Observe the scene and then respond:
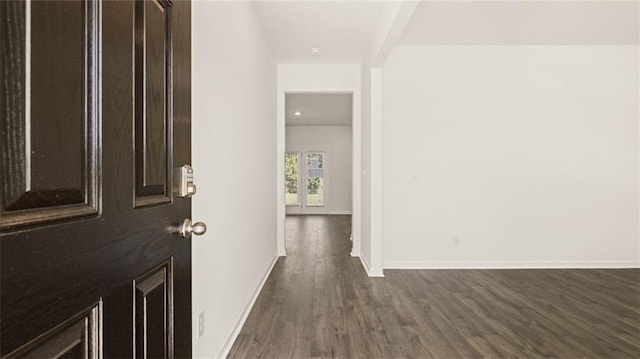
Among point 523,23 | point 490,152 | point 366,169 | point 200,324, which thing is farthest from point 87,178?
point 490,152

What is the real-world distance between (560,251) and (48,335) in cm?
500

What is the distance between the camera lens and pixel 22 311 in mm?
440

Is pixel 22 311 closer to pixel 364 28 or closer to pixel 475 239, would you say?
pixel 364 28

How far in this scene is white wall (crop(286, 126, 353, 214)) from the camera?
32.7 feet

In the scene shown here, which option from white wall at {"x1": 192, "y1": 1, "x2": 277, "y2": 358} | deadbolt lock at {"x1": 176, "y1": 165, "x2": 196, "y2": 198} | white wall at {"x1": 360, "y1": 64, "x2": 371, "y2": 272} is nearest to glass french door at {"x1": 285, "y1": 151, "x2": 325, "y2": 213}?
white wall at {"x1": 360, "y1": 64, "x2": 371, "y2": 272}

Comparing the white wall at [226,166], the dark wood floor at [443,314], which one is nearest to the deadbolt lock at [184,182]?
the white wall at [226,166]

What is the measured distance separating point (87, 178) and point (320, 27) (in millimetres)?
3273

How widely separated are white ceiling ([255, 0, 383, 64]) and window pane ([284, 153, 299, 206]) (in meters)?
5.73

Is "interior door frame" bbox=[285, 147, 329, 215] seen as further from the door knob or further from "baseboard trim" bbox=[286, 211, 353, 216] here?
A: the door knob

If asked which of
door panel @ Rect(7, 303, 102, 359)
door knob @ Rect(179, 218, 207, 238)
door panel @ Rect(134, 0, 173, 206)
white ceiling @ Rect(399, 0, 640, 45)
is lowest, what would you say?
door panel @ Rect(7, 303, 102, 359)

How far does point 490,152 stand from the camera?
13.5ft

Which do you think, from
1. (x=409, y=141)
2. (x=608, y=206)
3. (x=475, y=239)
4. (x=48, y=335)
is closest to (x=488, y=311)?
(x=475, y=239)

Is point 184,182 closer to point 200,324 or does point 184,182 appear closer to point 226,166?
point 200,324

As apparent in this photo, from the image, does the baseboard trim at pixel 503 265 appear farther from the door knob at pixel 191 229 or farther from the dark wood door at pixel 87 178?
the dark wood door at pixel 87 178
